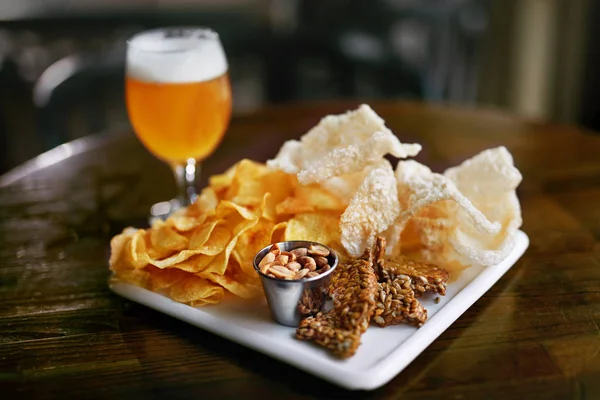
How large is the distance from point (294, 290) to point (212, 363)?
125mm

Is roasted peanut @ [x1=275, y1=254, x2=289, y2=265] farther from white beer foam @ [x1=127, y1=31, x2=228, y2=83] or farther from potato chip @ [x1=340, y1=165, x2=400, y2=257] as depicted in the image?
white beer foam @ [x1=127, y1=31, x2=228, y2=83]

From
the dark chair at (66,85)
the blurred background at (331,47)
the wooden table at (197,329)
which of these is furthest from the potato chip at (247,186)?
the blurred background at (331,47)

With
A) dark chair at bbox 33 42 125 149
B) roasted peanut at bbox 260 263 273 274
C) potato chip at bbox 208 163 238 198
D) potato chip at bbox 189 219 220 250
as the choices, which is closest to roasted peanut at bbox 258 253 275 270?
roasted peanut at bbox 260 263 273 274

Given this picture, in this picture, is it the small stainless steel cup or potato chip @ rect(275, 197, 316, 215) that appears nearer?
the small stainless steel cup

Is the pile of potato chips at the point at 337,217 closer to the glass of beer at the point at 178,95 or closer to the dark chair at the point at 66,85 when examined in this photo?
the glass of beer at the point at 178,95

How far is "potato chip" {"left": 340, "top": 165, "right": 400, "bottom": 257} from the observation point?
A: 0.88 meters

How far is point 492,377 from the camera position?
0.72 meters

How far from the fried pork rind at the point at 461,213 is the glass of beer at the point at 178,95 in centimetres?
40

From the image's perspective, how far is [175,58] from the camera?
3.74ft

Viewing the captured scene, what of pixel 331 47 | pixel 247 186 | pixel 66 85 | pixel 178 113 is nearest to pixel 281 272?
pixel 247 186

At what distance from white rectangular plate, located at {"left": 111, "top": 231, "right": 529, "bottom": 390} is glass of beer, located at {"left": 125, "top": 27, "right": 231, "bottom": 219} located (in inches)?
14.0

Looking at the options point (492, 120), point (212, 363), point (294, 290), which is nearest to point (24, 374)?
point (212, 363)

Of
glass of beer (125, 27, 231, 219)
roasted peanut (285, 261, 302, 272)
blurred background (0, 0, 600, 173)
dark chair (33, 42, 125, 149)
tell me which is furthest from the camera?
blurred background (0, 0, 600, 173)

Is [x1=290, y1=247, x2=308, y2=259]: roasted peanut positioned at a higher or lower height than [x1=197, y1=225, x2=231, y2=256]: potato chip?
higher
